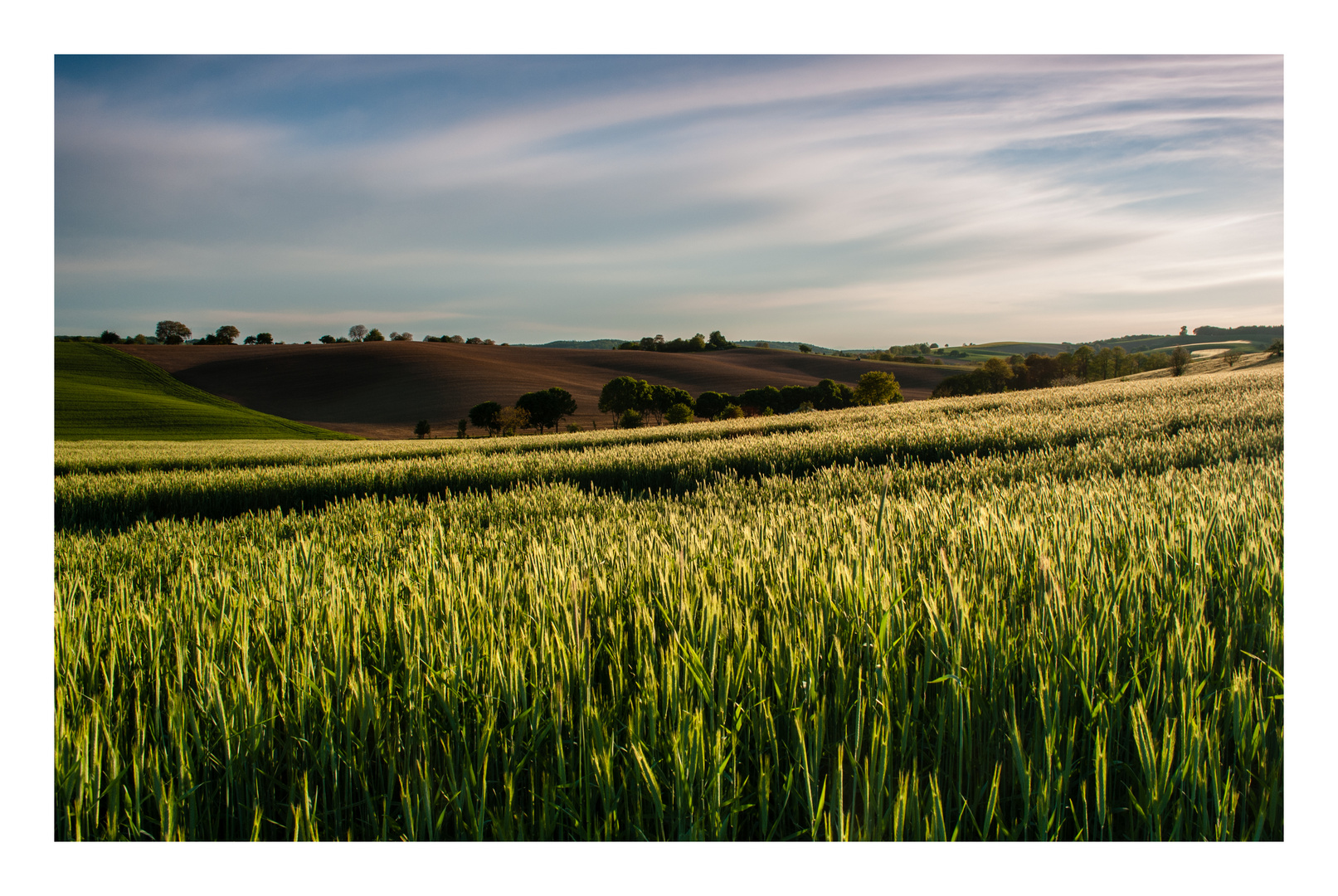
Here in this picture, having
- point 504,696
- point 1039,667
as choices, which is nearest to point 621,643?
point 504,696

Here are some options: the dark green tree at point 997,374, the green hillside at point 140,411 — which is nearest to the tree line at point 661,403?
the dark green tree at point 997,374

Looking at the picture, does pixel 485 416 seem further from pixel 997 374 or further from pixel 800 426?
pixel 800 426

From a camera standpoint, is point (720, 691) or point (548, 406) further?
point (548, 406)


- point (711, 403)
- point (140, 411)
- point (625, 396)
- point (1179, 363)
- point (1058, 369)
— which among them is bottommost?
point (140, 411)

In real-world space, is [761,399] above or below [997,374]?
below

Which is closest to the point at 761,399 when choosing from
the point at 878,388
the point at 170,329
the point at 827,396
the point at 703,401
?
the point at 703,401

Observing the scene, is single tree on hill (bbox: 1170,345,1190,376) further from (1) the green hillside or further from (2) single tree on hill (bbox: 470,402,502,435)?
(2) single tree on hill (bbox: 470,402,502,435)

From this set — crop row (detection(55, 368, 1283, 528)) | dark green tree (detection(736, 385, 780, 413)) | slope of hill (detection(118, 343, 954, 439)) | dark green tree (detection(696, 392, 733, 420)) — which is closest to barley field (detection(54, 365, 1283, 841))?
crop row (detection(55, 368, 1283, 528))
